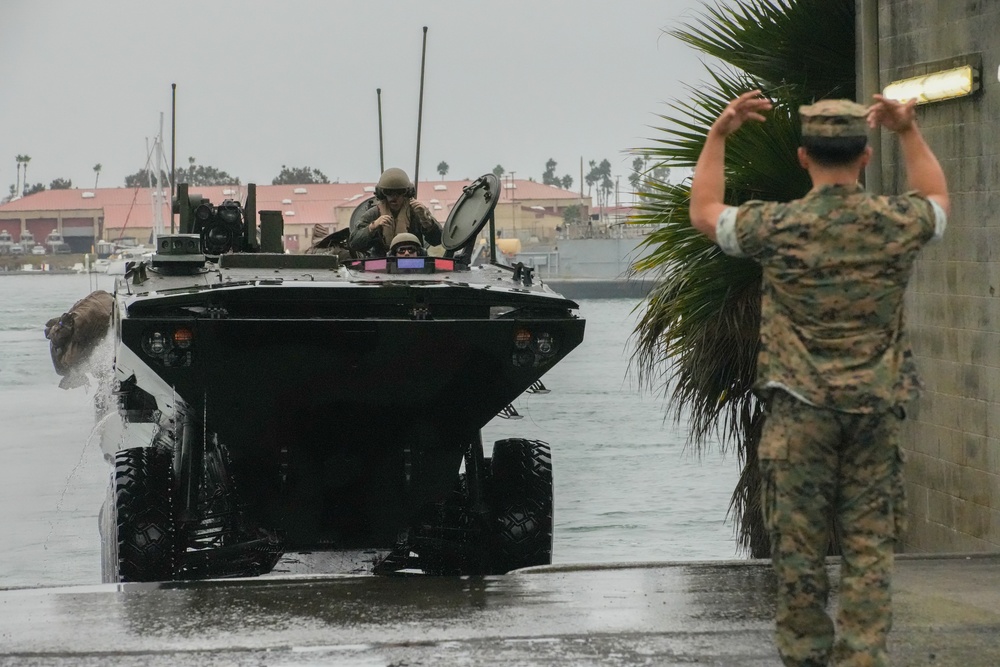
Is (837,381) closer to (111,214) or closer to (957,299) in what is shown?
(957,299)

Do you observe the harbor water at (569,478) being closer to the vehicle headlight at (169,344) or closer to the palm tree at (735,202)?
the palm tree at (735,202)

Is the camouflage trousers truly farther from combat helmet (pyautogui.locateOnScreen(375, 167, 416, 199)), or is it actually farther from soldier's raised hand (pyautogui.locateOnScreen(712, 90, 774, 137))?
combat helmet (pyautogui.locateOnScreen(375, 167, 416, 199))

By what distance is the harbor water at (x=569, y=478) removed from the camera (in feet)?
49.0

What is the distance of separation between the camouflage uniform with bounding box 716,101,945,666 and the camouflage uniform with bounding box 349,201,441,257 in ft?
13.3

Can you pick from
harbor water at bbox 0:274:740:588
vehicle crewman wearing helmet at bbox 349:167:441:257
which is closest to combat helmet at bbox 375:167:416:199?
vehicle crewman wearing helmet at bbox 349:167:441:257

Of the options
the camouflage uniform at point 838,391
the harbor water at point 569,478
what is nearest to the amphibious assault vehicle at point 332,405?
the harbor water at point 569,478

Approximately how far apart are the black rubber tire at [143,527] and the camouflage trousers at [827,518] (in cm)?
356

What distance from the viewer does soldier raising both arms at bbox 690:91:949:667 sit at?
4.20m

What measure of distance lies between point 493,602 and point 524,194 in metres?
103

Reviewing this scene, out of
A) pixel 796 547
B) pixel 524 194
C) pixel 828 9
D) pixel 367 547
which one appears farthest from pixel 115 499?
pixel 524 194

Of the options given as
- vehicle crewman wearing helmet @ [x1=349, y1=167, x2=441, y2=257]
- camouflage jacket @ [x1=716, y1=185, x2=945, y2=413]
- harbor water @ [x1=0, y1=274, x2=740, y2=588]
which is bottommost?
harbor water @ [x1=0, y1=274, x2=740, y2=588]

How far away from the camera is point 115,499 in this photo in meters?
7.07

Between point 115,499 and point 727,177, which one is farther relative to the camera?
point 727,177

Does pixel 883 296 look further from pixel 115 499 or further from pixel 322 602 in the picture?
pixel 115 499
